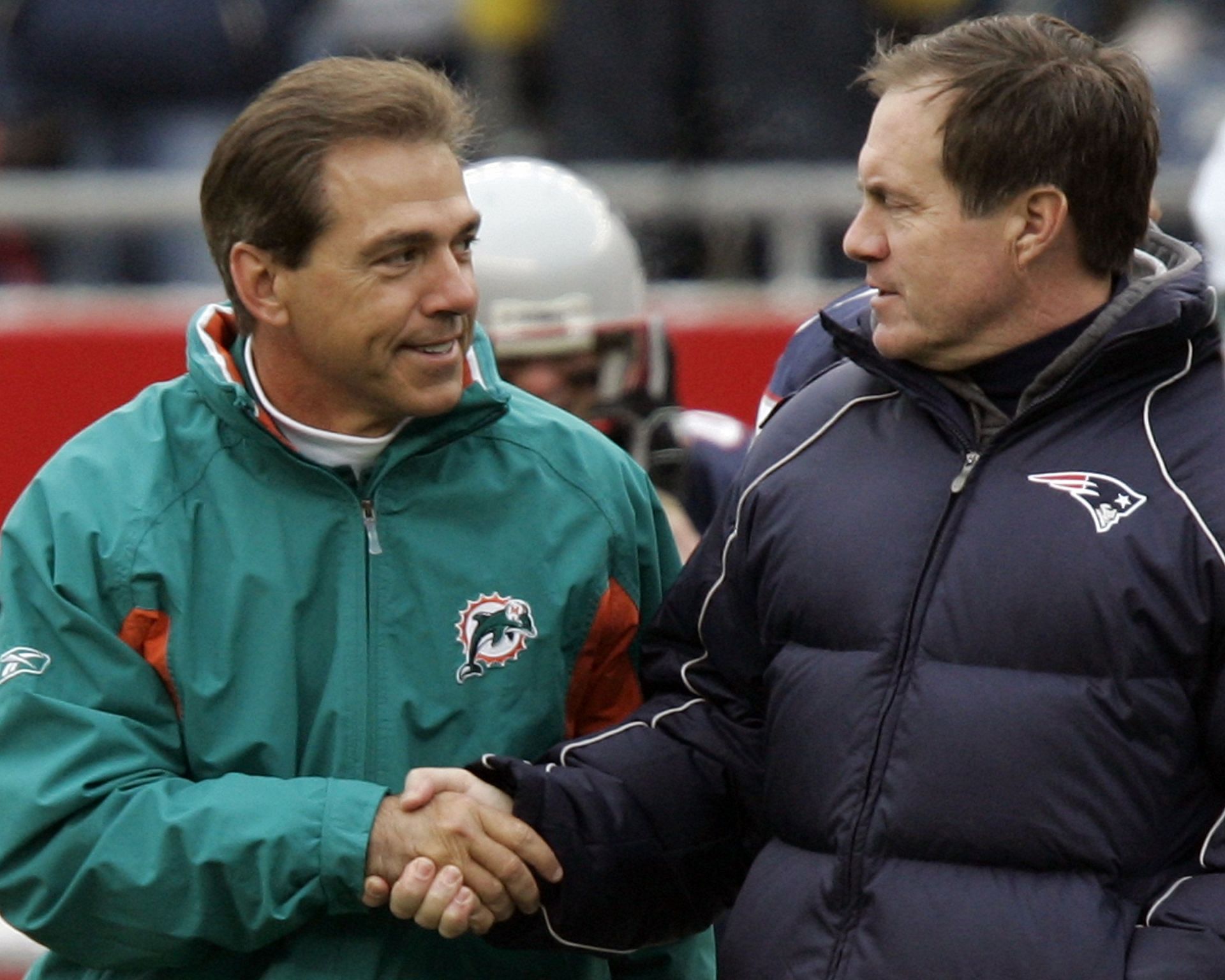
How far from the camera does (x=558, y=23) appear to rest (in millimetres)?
8758

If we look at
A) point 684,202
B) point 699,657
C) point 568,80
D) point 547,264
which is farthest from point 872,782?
point 568,80

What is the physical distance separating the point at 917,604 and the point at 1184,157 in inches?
222

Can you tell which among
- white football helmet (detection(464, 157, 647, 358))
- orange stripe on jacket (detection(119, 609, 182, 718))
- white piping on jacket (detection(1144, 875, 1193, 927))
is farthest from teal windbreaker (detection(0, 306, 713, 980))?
white football helmet (detection(464, 157, 647, 358))

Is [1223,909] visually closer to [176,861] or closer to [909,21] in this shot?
[176,861]

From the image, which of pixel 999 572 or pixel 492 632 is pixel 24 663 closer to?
pixel 492 632

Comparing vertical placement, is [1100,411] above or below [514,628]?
above

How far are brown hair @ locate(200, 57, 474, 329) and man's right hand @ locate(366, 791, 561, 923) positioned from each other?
84cm

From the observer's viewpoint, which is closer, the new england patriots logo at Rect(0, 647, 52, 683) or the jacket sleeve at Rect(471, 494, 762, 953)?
the new england patriots logo at Rect(0, 647, 52, 683)

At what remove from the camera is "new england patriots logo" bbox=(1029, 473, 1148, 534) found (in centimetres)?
335

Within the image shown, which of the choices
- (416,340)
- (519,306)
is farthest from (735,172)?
(416,340)

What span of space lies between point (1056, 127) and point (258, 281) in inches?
47.5

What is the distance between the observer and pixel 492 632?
3.79 m

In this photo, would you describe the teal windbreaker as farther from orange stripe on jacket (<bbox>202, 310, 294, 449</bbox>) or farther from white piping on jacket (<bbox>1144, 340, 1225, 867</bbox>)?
white piping on jacket (<bbox>1144, 340, 1225, 867</bbox>)

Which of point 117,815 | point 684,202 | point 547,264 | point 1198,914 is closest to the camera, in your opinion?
point 1198,914
